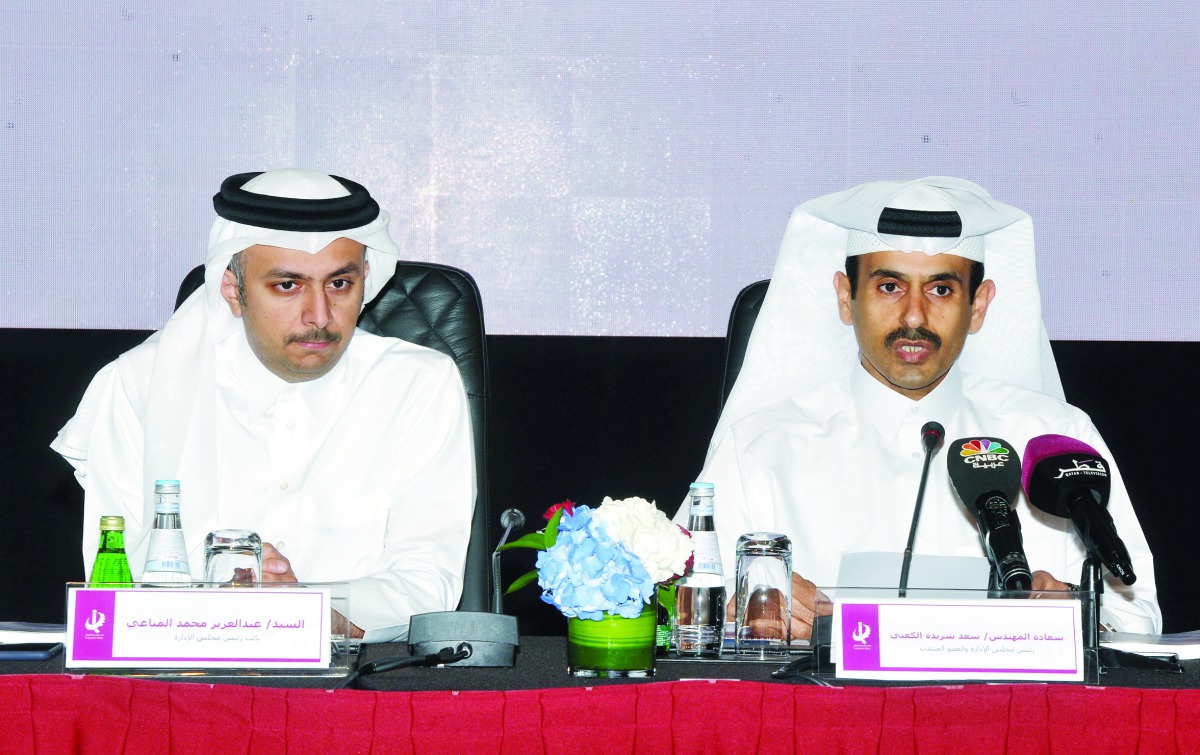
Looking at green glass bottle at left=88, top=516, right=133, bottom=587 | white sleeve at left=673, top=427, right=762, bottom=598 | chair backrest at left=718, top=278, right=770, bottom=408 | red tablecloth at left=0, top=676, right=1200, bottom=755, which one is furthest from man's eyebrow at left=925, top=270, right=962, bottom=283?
green glass bottle at left=88, top=516, right=133, bottom=587

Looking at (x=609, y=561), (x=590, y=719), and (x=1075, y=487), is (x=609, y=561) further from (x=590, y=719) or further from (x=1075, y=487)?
(x=1075, y=487)

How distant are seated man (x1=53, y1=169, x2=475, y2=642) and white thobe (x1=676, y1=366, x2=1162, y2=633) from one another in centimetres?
50

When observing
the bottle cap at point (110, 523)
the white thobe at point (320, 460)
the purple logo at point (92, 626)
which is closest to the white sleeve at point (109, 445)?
the white thobe at point (320, 460)

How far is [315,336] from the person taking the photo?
8.02 ft

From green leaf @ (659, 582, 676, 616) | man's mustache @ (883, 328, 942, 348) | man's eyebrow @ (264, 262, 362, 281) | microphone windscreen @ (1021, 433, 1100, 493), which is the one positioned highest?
man's eyebrow @ (264, 262, 362, 281)

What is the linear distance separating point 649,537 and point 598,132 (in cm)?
161

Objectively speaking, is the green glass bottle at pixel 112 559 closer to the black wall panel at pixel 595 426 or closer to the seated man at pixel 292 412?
the seated man at pixel 292 412

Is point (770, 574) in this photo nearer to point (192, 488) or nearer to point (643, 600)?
point (643, 600)

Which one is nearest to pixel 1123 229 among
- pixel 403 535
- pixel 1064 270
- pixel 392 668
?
pixel 1064 270

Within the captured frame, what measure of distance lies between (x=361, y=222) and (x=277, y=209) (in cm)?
15

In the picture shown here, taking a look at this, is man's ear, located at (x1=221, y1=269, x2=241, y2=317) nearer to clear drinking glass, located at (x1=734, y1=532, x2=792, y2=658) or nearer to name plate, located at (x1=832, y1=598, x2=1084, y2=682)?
clear drinking glass, located at (x1=734, y1=532, x2=792, y2=658)

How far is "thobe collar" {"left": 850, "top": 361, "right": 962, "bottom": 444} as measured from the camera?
2.56 metres

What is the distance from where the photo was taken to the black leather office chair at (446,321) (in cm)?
265

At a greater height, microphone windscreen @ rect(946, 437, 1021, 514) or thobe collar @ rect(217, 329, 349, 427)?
thobe collar @ rect(217, 329, 349, 427)
